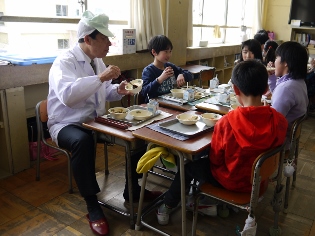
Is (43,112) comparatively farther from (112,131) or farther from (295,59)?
(295,59)

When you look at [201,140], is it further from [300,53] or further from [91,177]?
[300,53]

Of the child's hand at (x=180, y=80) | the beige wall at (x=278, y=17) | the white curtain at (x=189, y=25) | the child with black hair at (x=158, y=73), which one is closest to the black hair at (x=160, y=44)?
the child with black hair at (x=158, y=73)

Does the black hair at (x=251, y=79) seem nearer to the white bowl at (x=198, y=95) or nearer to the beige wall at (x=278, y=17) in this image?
the white bowl at (x=198, y=95)

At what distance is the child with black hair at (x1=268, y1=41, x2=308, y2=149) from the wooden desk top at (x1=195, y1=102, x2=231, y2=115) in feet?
1.08

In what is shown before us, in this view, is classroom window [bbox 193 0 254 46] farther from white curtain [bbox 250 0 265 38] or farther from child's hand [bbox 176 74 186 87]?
child's hand [bbox 176 74 186 87]

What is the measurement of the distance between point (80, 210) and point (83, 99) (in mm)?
778

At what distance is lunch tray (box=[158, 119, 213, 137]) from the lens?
1681 mm

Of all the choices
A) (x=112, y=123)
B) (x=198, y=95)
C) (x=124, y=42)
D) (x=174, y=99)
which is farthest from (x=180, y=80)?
(x=112, y=123)

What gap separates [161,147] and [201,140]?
21 cm

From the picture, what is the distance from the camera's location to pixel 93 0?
10.9 feet

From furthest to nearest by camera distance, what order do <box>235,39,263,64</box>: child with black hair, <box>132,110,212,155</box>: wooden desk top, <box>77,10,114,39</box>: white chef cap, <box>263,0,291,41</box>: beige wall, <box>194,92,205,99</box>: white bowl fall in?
1. <box>263,0,291,41</box>: beige wall
2. <box>235,39,263,64</box>: child with black hair
3. <box>194,92,205,99</box>: white bowl
4. <box>77,10,114,39</box>: white chef cap
5. <box>132,110,212,155</box>: wooden desk top

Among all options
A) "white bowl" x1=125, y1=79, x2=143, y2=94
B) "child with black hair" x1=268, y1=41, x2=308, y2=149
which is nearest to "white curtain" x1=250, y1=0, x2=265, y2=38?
"child with black hair" x1=268, y1=41, x2=308, y2=149

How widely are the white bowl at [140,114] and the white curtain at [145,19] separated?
1.69 m

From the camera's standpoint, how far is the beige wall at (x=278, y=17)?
6.67 meters
